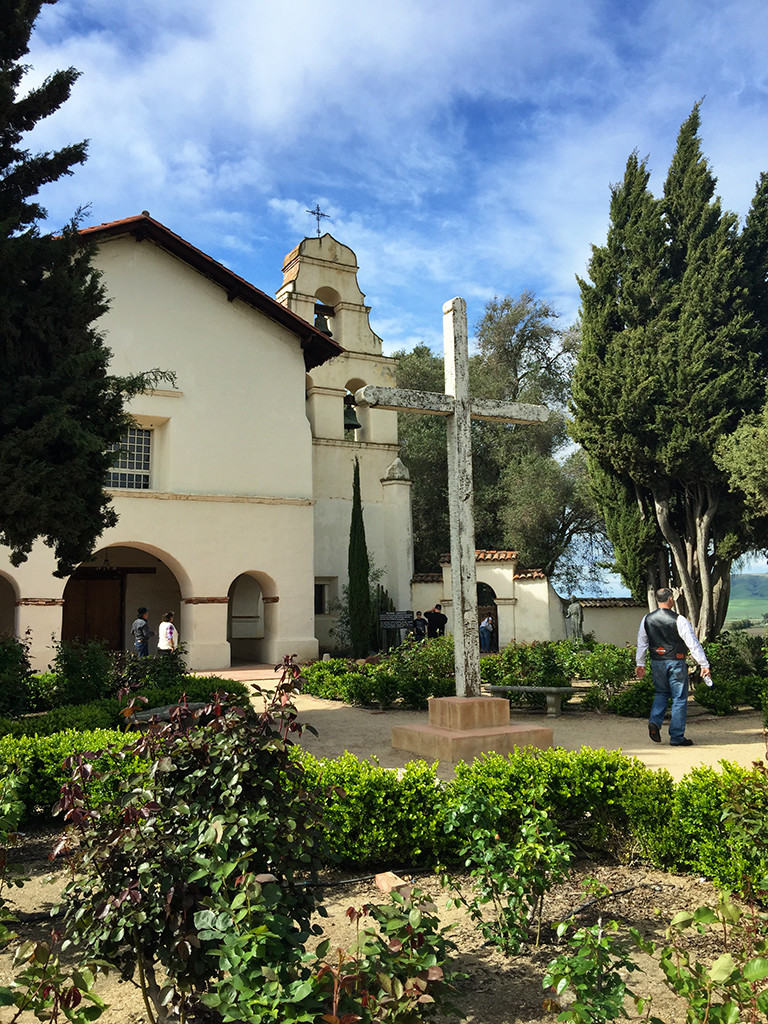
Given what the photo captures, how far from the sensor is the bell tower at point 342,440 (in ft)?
71.1

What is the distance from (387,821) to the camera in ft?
16.4

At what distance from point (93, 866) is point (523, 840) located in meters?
2.18

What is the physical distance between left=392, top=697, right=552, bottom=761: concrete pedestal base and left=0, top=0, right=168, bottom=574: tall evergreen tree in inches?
196

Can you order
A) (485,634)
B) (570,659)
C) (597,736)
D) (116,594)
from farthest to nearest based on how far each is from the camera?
(116,594), (485,634), (570,659), (597,736)

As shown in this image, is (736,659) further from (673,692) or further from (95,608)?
(95,608)

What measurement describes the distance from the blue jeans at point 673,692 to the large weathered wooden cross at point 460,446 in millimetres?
2370

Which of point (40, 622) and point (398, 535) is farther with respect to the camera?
point (398, 535)

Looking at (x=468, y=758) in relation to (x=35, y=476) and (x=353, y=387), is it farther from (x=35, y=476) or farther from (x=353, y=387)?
(x=353, y=387)

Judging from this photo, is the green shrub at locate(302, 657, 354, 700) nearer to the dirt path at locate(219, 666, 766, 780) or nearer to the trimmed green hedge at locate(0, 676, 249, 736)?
the dirt path at locate(219, 666, 766, 780)

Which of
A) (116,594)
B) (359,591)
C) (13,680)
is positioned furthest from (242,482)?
(13,680)

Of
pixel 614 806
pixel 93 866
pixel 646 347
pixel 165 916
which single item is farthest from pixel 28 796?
pixel 646 347

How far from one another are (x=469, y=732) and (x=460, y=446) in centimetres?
290

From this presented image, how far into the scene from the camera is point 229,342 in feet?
64.0

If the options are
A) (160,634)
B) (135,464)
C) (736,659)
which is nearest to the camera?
(736,659)
